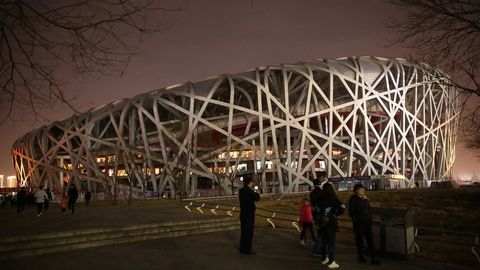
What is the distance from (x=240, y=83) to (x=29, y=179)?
3838 centimetres

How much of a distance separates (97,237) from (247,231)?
3.85 metres

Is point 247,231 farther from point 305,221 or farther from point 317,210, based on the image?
point 305,221

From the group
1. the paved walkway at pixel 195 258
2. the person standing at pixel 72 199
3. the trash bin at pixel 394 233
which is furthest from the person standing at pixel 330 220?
the person standing at pixel 72 199

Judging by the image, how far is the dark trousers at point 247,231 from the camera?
781 cm

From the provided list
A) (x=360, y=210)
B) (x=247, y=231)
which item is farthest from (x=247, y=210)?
(x=360, y=210)

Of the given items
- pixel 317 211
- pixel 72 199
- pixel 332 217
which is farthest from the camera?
pixel 72 199

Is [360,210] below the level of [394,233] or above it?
above

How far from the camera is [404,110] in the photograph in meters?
59.5

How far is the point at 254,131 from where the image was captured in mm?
56062

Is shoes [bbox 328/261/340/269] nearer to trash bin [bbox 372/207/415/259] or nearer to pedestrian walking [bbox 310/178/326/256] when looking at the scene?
pedestrian walking [bbox 310/178/326/256]

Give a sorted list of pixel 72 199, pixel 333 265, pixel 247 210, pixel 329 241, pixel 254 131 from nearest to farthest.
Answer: pixel 333 265 < pixel 329 241 < pixel 247 210 < pixel 72 199 < pixel 254 131

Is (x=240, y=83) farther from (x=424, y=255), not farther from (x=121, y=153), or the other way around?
(x=424, y=255)

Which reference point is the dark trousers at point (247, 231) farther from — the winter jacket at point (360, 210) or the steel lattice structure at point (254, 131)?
the steel lattice structure at point (254, 131)

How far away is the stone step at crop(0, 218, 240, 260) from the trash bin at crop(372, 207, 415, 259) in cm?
565
